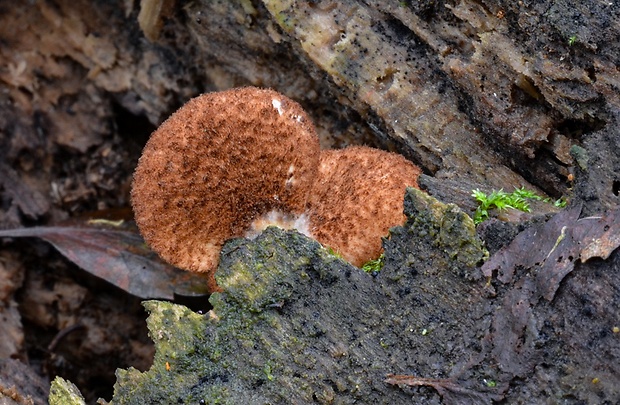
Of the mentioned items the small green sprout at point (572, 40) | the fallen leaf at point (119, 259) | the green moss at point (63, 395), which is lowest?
the fallen leaf at point (119, 259)

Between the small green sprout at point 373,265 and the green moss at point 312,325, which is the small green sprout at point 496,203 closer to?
the green moss at point 312,325

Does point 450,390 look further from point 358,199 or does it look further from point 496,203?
point 358,199

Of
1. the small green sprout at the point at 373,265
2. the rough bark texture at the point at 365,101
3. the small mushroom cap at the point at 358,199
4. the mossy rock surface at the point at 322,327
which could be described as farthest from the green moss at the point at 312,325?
the small mushroom cap at the point at 358,199

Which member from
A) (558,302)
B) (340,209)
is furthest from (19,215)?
(558,302)

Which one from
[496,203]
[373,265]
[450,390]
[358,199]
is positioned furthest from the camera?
[358,199]

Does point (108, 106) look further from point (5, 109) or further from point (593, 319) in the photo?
point (593, 319)

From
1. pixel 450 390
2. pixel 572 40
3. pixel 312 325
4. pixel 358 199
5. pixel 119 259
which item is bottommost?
pixel 119 259

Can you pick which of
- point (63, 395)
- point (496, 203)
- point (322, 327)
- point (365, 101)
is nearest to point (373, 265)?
point (322, 327)
